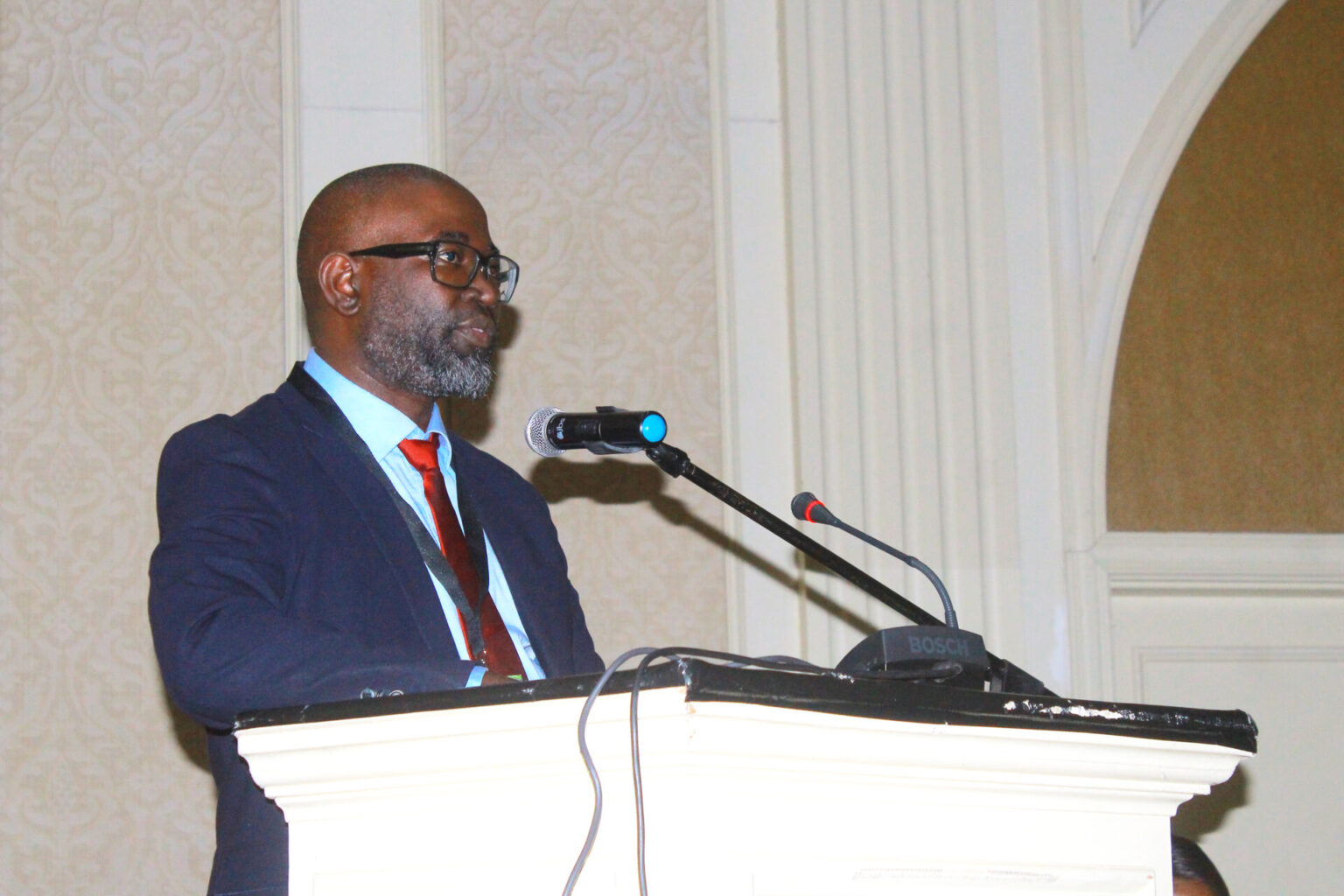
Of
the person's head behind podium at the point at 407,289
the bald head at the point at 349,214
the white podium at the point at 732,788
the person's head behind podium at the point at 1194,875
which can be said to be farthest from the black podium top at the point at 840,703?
the bald head at the point at 349,214

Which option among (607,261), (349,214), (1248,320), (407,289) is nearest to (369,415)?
(407,289)

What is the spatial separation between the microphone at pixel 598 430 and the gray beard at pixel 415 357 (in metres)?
0.40

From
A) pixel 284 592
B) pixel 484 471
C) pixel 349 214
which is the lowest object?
pixel 284 592

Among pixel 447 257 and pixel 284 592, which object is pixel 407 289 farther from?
pixel 284 592

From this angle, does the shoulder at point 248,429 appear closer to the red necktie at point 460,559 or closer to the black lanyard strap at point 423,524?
the black lanyard strap at point 423,524

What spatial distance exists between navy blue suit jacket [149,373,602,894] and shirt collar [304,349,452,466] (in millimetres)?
86

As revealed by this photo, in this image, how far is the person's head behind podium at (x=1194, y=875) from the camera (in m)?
1.84

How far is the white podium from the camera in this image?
1062 millimetres

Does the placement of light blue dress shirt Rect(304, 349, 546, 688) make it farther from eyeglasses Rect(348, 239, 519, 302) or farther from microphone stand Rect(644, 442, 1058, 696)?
microphone stand Rect(644, 442, 1058, 696)

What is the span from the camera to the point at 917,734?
3.78ft

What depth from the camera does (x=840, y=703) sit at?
1.10 m

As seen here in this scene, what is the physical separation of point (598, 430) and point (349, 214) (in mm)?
773

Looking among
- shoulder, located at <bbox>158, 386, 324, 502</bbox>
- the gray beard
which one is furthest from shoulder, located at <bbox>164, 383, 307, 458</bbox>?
the gray beard

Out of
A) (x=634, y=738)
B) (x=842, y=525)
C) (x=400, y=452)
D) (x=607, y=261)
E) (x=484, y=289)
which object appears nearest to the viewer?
(x=634, y=738)
